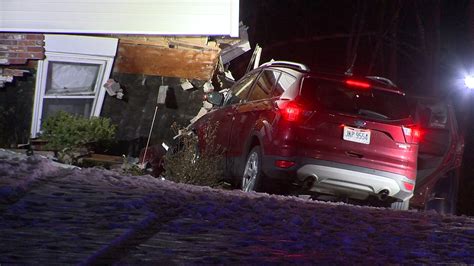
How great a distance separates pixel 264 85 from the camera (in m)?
11.2

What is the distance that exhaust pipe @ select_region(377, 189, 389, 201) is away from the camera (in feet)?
34.2

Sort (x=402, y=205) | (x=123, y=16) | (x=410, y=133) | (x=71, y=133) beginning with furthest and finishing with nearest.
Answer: (x=123, y=16) < (x=71, y=133) < (x=402, y=205) < (x=410, y=133)

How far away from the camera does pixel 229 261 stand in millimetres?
5887

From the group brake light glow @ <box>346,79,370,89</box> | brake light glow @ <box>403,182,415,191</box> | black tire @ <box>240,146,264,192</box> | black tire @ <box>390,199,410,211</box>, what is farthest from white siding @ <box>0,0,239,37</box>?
brake light glow @ <box>403,182,415,191</box>

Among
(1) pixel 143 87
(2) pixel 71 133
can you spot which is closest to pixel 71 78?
(1) pixel 143 87

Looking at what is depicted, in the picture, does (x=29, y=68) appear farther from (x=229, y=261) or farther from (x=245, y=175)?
(x=229, y=261)

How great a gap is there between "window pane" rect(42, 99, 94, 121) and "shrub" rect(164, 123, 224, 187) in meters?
3.56

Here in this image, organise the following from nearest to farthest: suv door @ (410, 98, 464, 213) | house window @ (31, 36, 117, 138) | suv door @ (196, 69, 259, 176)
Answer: suv door @ (196, 69, 259, 176)
suv door @ (410, 98, 464, 213)
house window @ (31, 36, 117, 138)

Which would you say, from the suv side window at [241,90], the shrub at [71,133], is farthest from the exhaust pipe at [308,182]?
the shrub at [71,133]

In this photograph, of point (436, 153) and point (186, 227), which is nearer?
point (186, 227)

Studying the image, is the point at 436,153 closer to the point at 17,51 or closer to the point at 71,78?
the point at 71,78

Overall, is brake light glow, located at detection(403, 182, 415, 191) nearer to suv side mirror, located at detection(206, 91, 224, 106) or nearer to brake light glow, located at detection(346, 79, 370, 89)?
brake light glow, located at detection(346, 79, 370, 89)

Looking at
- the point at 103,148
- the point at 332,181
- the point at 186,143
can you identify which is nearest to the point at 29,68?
the point at 103,148

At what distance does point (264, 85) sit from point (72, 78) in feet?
16.0
